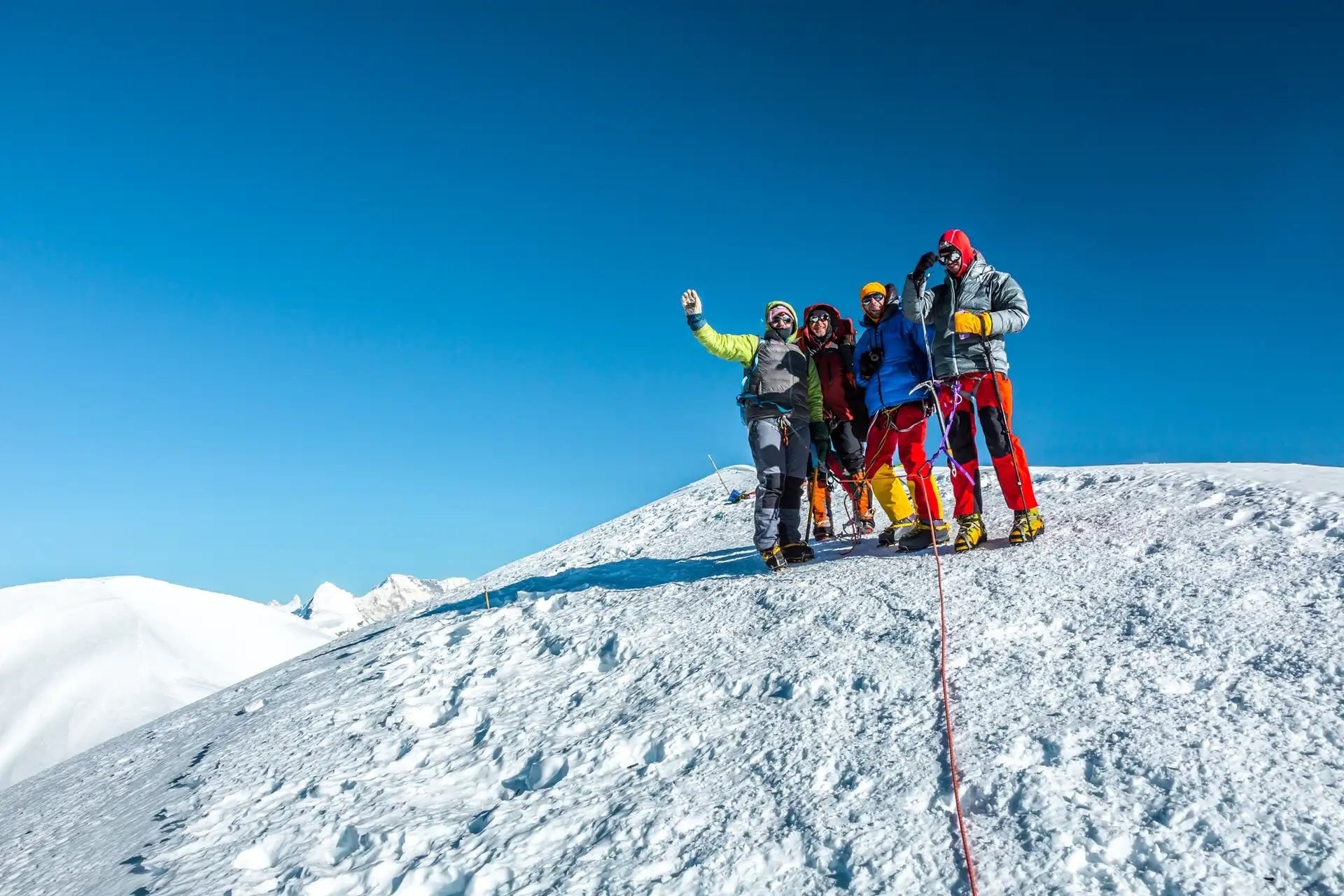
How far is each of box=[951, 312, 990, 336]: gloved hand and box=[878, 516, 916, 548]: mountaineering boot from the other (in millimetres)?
1704

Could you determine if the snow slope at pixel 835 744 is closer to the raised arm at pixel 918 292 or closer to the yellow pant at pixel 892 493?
the yellow pant at pixel 892 493

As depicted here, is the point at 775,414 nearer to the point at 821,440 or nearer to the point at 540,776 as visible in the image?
the point at 821,440

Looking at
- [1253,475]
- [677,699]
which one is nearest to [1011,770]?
[677,699]

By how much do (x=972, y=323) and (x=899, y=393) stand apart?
3.17ft

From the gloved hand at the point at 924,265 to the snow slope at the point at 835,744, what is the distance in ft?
7.41

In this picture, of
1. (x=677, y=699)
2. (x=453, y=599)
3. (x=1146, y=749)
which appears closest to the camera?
(x=1146, y=749)

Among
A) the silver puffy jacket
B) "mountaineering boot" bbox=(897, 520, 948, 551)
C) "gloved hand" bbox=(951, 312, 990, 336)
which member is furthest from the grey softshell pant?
"gloved hand" bbox=(951, 312, 990, 336)

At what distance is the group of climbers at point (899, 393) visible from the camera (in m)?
5.72

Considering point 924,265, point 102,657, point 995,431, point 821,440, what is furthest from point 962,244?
point 102,657

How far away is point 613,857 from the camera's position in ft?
9.84

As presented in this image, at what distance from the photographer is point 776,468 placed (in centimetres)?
645

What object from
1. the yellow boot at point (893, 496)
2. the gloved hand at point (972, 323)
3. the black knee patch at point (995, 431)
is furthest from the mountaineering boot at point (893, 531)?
the gloved hand at point (972, 323)

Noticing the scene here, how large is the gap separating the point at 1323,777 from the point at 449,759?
13.7ft

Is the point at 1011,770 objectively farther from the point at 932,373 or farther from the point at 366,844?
the point at 932,373
